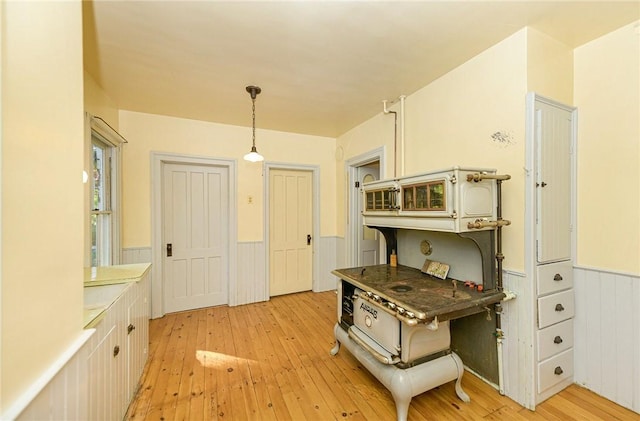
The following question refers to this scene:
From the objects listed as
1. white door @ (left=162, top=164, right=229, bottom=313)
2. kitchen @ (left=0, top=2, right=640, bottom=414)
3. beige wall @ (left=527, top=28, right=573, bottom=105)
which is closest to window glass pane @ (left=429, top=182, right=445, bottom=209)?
kitchen @ (left=0, top=2, right=640, bottom=414)

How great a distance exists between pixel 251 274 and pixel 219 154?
173cm

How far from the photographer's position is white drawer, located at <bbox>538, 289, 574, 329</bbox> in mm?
1804

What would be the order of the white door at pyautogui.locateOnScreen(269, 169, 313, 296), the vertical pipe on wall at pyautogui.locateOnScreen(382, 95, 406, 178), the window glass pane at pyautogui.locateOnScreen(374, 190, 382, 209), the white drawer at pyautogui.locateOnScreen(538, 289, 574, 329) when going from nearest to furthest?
the white drawer at pyautogui.locateOnScreen(538, 289, 574, 329)
the window glass pane at pyautogui.locateOnScreen(374, 190, 382, 209)
the vertical pipe on wall at pyautogui.locateOnScreen(382, 95, 406, 178)
the white door at pyautogui.locateOnScreen(269, 169, 313, 296)

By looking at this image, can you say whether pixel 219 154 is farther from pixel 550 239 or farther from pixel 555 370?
pixel 555 370

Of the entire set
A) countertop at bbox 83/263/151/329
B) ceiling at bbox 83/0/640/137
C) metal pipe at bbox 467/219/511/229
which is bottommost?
countertop at bbox 83/263/151/329

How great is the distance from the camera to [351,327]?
84.1 inches

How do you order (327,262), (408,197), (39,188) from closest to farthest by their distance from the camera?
(39,188), (408,197), (327,262)

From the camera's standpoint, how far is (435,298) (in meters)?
1.76

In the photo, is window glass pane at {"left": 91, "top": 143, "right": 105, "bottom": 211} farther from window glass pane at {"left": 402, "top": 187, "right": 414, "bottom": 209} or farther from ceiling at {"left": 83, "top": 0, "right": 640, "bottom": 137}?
window glass pane at {"left": 402, "top": 187, "right": 414, "bottom": 209}

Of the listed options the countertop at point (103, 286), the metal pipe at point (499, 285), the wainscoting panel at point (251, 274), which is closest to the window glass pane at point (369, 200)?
the metal pipe at point (499, 285)

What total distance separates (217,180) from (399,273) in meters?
2.68

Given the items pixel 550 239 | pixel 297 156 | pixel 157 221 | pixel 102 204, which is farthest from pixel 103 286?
pixel 550 239

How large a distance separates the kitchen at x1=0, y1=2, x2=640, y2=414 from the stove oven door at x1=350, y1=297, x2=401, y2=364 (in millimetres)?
917

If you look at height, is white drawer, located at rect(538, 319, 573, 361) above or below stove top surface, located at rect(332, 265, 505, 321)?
below
